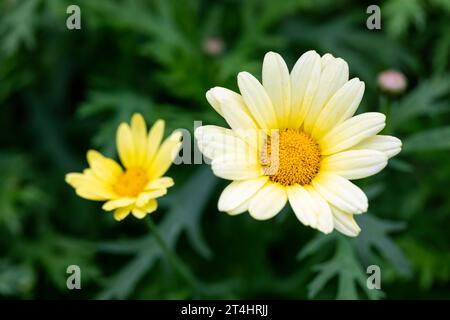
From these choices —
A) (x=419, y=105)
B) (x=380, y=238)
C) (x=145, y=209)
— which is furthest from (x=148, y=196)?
(x=419, y=105)

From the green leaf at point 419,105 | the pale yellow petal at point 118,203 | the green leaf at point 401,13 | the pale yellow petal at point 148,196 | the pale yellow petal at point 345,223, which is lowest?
the pale yellow petal at point 345,223

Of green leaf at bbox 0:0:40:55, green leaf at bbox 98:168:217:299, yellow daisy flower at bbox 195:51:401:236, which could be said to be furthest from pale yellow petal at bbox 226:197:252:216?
green leaf at bbox 0:0:40:55

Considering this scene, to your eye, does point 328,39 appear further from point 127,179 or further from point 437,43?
point 127,179

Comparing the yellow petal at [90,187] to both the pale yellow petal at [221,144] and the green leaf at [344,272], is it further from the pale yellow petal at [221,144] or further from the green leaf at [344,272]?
the green leaf at [344,272]

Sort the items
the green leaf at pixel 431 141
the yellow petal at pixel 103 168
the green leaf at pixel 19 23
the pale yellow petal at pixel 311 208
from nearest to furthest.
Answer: the pale yellow petal at pixel 311 208
the yellow petal at pixel 103 168
the green leaf at pixel 431 141
the green leaf at pixel 19 23

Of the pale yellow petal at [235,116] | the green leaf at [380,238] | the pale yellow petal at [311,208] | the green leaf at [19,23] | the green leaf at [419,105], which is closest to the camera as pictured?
the pale yellow petal at [311,208]

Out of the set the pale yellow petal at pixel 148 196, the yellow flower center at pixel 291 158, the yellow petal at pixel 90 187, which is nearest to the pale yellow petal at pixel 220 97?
the yellow flower center at pixel 291 158

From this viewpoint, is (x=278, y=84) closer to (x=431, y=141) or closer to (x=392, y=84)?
(x=392, y=84)

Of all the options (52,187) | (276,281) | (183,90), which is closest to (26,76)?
(52,187)
